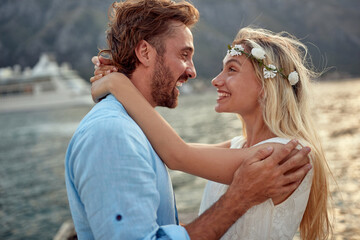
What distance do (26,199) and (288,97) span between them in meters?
11.7

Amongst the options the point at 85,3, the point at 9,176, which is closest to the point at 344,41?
the point at 85,3

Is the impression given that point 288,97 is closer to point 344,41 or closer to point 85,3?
point 85,3

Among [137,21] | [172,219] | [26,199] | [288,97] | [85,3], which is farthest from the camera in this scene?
[85,3]

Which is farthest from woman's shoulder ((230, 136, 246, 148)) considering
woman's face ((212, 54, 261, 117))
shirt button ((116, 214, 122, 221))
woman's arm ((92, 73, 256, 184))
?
shirt button ((116, 214, 122, 221))

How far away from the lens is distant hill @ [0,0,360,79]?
383 feet

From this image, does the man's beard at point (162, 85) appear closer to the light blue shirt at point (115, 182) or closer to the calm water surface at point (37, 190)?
the light blue shirt at point (115, 182)

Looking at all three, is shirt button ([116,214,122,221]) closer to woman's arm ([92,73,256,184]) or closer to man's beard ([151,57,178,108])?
woman's arm ([92,73,256,184])

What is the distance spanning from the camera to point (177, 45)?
225 cm

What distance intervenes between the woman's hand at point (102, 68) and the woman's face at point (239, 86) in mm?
781

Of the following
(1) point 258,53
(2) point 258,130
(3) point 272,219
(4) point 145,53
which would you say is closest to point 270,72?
(1) point 258,53

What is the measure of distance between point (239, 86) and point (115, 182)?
1.39 m

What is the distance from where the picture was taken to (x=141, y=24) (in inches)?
85.9

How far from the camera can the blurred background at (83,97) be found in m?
10.3

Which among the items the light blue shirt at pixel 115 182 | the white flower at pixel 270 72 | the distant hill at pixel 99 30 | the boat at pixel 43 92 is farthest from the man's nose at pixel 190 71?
the distant hill at pixel 99 30
